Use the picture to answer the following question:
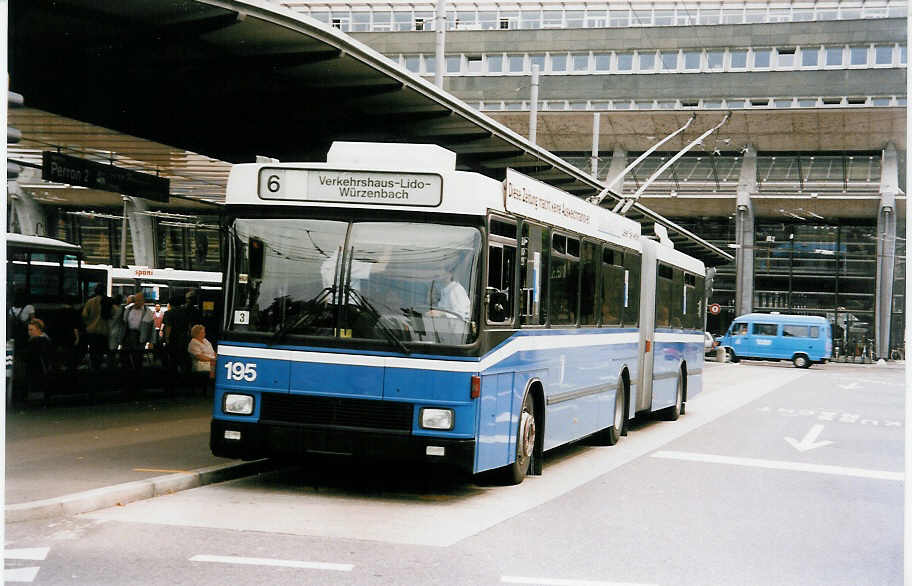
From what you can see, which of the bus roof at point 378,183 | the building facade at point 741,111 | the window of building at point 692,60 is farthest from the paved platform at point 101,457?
the window of building at point 692,60

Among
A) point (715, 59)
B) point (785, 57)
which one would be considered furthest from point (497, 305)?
point (715, 59)

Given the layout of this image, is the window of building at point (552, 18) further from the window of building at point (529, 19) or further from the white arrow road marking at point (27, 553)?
the white arrow road marking at point (27, 553)

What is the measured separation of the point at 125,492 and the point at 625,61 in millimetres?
53205

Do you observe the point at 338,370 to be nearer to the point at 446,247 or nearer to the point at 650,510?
the point at 446,247

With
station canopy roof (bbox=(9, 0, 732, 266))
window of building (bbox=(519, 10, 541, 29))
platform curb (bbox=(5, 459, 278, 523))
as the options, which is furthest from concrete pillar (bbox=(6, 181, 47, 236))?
window of building (bbox=(519, 10, 541, 29))

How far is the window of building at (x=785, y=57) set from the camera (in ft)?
185

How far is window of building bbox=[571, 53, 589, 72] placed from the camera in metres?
60.2

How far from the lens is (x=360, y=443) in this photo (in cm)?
957

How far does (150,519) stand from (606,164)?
53.6 meters

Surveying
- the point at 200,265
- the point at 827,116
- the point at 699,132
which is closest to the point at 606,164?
the point at 699,132

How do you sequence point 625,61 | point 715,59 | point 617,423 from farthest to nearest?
point 625,61
point 715,59
point 617,423

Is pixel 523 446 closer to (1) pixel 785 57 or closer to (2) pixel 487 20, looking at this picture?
(1) pixel 785 57

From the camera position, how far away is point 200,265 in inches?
1773

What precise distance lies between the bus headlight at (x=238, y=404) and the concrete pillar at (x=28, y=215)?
21268 mm
